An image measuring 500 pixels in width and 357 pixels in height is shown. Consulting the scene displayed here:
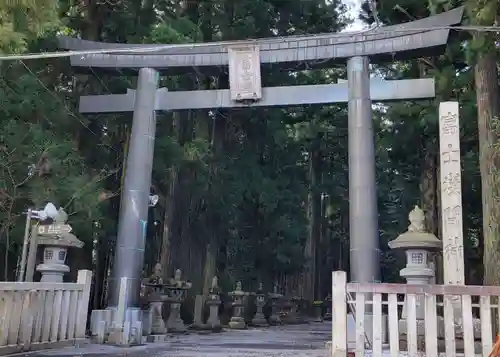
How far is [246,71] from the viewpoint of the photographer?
34.4ft

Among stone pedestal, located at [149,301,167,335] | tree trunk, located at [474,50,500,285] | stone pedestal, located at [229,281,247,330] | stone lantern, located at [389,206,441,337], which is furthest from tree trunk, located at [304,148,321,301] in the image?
stone lantern, located at [389,206,441,337]

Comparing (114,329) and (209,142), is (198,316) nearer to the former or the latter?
(209,142)

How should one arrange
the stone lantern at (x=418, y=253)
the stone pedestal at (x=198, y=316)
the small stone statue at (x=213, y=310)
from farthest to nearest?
the small stone statue at (x=213, y=310)
the stone pedestal at (x=198, y=316)
the stone lantern at (x=418, y=253)

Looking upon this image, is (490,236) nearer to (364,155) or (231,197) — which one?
(364,155)

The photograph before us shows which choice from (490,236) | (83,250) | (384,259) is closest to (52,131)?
(83,250)

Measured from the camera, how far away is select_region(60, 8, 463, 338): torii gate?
9711 mm

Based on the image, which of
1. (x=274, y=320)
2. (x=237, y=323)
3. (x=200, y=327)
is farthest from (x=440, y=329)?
(x=274, y=320)

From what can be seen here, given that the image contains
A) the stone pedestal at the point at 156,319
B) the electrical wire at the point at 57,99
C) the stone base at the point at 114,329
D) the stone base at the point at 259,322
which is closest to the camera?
the stone base at the point at 114,329

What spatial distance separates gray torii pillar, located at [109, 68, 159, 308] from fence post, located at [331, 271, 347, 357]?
4.99 m

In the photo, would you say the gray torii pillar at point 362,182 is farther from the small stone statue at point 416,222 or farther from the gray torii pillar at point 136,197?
the gray torii pillar at point 136,197

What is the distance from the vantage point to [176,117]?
1523 centimetres

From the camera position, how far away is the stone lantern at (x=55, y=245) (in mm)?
8688

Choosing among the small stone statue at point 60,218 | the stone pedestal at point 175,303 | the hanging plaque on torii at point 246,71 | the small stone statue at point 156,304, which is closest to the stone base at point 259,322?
the stone pedestal at point 175,303

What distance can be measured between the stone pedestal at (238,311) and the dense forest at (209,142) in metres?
1.08
